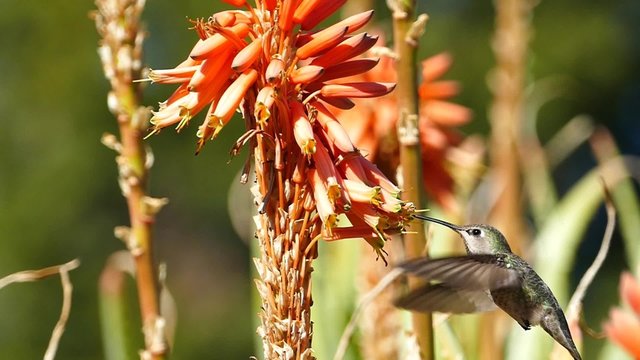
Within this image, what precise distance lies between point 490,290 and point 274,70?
87cm

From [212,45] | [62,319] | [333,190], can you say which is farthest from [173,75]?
A: [62,319]

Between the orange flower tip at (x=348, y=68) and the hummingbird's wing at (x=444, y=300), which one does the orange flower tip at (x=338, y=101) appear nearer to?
the orange flower tip at (x=348, y=68)

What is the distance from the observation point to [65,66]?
12.6 meters

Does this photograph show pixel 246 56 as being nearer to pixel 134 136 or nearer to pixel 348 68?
pixel 348 68

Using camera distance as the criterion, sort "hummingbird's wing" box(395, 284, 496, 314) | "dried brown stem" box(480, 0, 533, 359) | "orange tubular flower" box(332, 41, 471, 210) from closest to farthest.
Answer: "hummingbird's wing" box(395, 284, 496, 314), "orange tubular flower" box(332, 41, 471, 210), "dried brown stem" box(480, 0, 533, 359)

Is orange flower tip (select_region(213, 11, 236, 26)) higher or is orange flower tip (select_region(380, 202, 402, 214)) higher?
orange flower tip (select_region(213, 11, 236, 26))

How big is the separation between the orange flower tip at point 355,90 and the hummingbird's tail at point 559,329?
2.88 ft

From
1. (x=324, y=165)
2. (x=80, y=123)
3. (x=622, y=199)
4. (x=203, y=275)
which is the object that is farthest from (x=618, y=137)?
(x=324, y=165)

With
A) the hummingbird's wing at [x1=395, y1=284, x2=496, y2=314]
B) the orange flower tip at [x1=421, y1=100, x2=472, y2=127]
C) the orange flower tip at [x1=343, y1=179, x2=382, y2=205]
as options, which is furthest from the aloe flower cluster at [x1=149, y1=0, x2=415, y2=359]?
the orange flower tip at [x1=421, y1=100, x2=472, y2=127]

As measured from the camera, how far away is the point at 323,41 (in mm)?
1564

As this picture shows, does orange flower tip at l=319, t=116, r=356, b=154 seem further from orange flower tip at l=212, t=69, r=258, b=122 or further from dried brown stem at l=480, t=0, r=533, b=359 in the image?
dried brown stem at l=480, t=0, r=533, b=359

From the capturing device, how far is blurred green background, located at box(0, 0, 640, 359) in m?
11.4

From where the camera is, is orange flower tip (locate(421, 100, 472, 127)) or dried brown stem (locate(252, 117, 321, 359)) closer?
dried brown stem (locate(252, 117, 321, 359))

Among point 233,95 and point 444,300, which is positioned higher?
point 233,95
